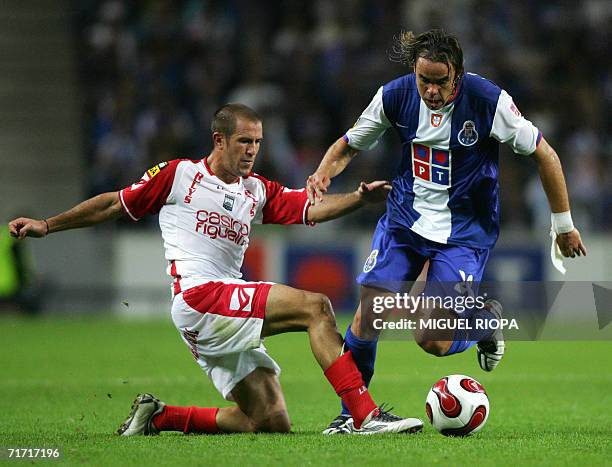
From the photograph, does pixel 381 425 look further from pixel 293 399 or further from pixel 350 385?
pixel 293 399

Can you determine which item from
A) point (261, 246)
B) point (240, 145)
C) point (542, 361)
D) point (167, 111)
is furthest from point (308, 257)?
point (240, 145)

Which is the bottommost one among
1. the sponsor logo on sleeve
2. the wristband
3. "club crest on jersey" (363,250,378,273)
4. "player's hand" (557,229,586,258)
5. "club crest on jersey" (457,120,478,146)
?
"club crest on jersey" (363,250,378,273)

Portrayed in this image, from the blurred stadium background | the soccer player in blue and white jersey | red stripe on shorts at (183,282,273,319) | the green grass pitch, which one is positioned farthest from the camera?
the blurred stadium background

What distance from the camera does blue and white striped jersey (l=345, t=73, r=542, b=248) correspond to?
6.36 m

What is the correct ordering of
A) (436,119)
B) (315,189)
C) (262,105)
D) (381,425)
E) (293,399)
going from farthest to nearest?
(262,105) → (293,399) → (436,119) → (315,189) → (381,425)

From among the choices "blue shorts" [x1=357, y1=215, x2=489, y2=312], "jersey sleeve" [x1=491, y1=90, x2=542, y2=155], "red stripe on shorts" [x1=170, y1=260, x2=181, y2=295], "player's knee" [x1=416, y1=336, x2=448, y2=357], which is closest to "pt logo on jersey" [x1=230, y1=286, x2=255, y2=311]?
"red stripe on shorts" [x1=170, y1=260, x2=181, y2=295]

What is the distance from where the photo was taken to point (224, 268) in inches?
256

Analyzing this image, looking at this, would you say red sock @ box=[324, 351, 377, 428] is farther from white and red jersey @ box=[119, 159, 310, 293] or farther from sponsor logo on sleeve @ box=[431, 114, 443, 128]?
sponsor logo on sleeve @ box=[431, 114, 443, 128]

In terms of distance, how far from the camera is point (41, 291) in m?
16.5

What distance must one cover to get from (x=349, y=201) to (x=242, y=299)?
2.99 ft

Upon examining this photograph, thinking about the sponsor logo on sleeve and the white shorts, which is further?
the sponsor logo on sleeve

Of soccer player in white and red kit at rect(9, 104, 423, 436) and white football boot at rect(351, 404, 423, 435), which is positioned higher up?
soccer player in white and red kit at rect(9, 104, 423, 436)

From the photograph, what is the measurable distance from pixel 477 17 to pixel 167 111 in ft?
16.8

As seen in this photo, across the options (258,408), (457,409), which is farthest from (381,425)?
(258,408)
